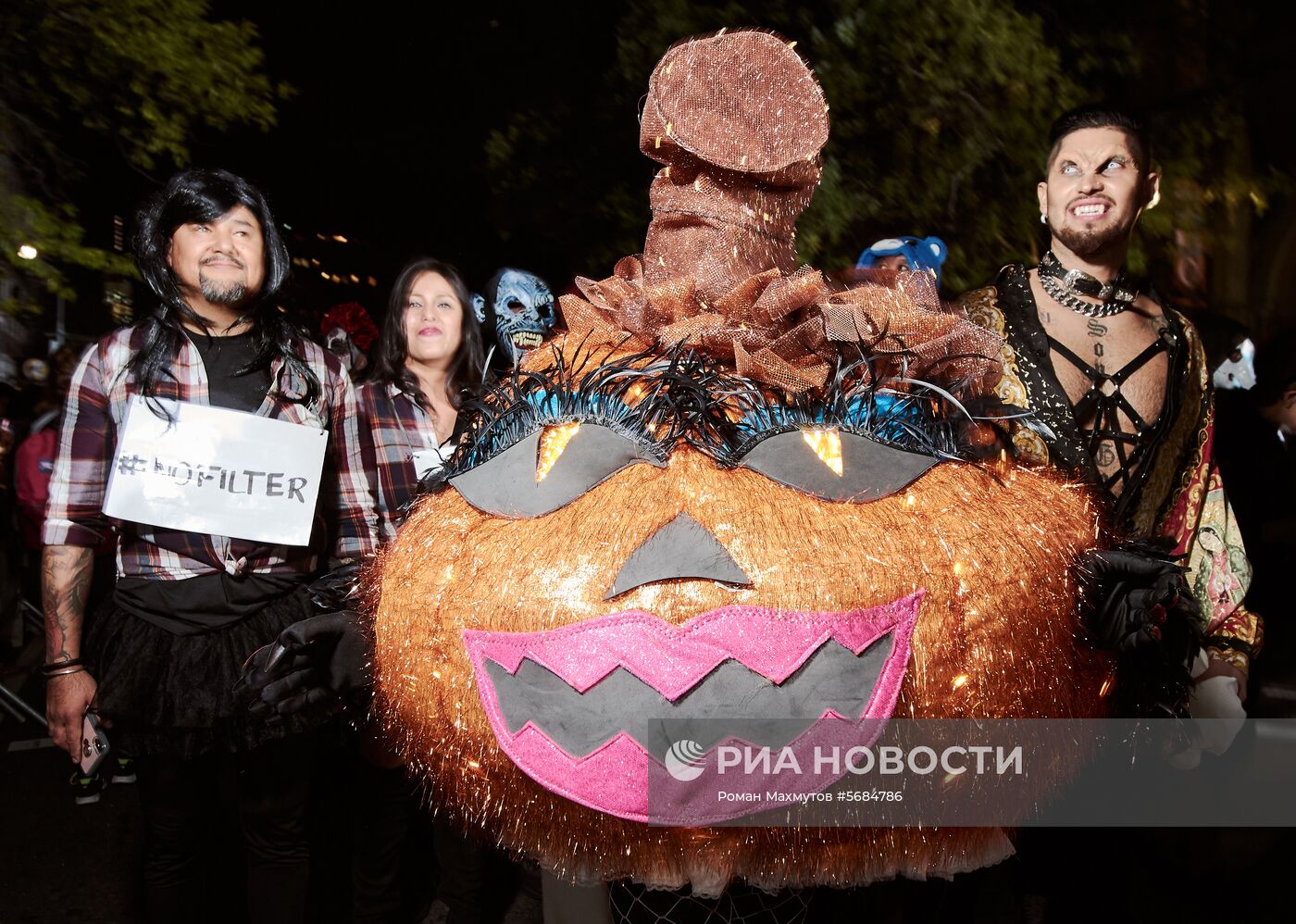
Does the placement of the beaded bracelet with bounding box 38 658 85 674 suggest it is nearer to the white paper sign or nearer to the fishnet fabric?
the white paper sign

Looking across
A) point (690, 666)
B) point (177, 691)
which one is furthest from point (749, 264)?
point (177, 691)

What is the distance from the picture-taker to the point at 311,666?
4.96 ft

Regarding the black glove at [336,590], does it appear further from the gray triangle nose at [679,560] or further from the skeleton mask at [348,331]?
the skeleton mask at [348,331]

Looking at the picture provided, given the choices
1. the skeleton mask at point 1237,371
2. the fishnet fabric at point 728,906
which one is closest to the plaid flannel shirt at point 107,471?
the fishnet fabric at point 728,906

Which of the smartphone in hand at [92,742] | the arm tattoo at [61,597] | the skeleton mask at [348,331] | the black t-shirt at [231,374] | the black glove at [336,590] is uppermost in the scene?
the skeleton mask at [348,331]

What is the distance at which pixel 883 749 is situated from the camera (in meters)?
1.20

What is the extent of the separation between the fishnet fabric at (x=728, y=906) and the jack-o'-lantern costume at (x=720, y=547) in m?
0.30

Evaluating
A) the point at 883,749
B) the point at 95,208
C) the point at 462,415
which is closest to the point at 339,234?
the point at 95,208

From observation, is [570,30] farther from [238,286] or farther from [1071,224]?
[1071,224]

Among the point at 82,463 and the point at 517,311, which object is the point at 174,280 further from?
the point at 517,311

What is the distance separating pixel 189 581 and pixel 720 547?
155 cm

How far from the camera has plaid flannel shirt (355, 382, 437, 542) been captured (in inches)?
105

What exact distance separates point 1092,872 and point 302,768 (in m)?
2.26

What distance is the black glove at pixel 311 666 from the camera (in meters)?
1.47
